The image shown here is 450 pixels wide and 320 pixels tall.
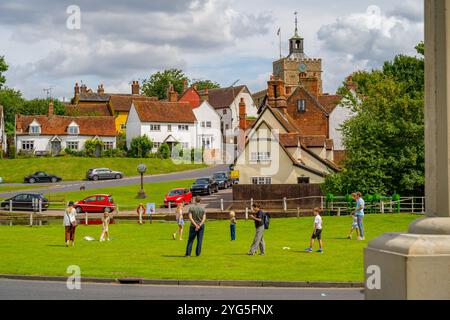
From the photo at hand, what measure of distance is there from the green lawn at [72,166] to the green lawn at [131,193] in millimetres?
13559

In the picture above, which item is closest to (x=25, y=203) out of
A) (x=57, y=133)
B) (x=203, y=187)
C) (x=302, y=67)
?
(x=203, y=187)

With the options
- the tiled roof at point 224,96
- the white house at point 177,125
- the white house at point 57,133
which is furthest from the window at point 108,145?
the tiled roof at point 224,96

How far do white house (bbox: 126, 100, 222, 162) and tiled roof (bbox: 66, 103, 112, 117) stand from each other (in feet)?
65.4

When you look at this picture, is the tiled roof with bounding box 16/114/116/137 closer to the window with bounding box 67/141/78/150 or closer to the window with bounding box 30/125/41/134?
the window with bounding box 30/125/41/134

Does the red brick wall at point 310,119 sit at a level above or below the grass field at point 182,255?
above

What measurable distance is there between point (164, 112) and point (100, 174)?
2701cm

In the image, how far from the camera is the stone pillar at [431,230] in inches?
253

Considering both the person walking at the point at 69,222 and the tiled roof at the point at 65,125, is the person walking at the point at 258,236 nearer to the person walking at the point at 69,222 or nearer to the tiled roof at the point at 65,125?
the person walking at the point at 69,222

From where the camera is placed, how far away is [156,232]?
1469 inches

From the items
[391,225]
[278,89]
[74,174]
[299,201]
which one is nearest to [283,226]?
[391,225]

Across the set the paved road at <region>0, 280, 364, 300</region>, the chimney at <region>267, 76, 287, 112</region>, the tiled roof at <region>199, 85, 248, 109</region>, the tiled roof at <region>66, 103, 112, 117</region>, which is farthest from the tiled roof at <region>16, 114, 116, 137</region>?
the paved road at <region>0, 280, 364, 300</region>

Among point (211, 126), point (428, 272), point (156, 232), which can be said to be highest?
point (211, 126)
